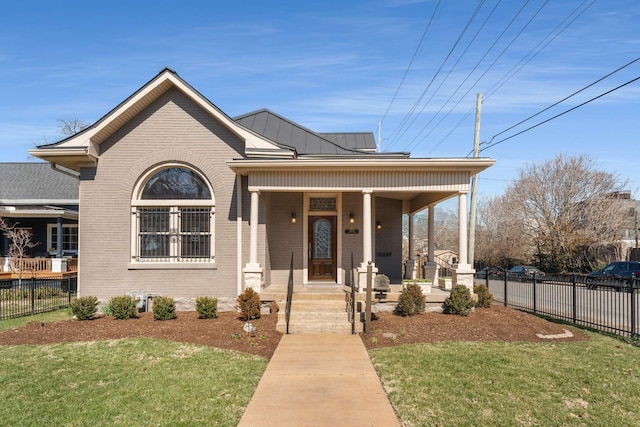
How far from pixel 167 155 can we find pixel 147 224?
2023 mm

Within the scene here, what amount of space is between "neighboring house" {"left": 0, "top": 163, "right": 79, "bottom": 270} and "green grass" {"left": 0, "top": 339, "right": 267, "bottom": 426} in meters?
15.3

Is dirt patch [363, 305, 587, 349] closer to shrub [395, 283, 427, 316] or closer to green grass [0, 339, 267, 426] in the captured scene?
shrub [395, 283, 427, 316]

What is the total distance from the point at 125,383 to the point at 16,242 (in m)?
18.6

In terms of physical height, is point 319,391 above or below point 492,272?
below

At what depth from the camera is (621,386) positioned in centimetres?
679

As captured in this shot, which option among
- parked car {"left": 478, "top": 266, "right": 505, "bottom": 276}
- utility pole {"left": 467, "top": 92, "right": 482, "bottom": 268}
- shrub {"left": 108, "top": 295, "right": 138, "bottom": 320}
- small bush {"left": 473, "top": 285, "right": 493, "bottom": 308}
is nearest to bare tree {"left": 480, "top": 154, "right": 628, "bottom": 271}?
parked car {"left": 478, "top": 266, "right": 505, "bottom": 276}

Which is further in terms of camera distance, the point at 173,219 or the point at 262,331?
the point at 173,219

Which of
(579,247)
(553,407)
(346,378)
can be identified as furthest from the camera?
(579,247)

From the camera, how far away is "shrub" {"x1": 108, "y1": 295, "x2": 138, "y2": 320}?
11586mm

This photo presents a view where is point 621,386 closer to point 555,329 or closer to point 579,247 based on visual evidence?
point 555,329

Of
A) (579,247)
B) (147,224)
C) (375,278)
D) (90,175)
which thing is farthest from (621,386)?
(579,247)

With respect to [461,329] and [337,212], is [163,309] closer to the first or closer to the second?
[337,212]

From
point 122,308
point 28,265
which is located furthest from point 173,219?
point 28,265

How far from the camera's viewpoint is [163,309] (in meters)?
11.5
